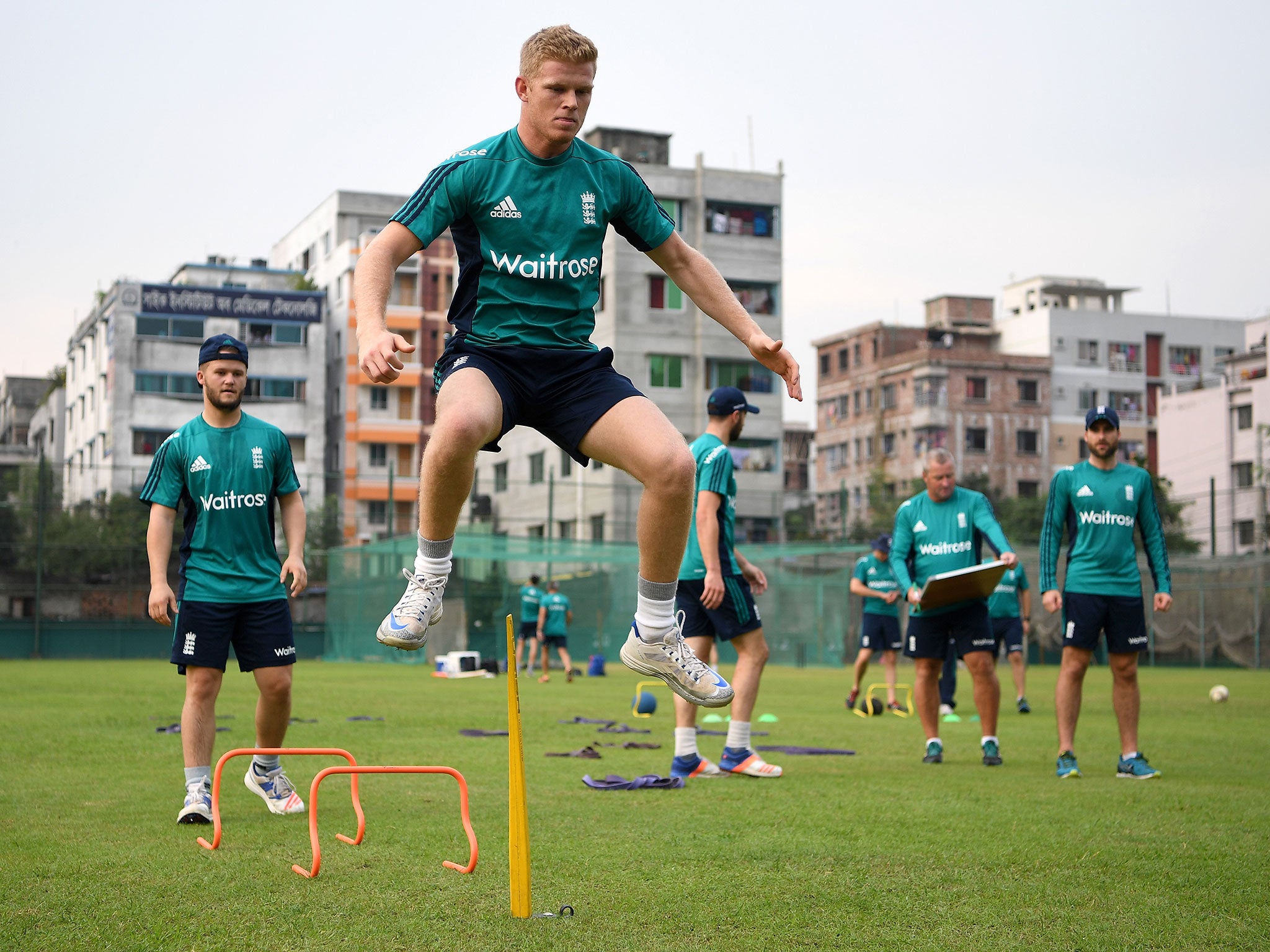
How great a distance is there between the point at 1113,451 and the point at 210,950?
7331 mm

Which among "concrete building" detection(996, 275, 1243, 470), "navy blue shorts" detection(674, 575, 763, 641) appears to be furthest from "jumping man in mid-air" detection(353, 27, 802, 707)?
"concrete building" detection(996, 275, 1243, 470)

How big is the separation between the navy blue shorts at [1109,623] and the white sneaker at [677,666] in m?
5.07

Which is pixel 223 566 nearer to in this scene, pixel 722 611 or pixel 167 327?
pixel 722 611

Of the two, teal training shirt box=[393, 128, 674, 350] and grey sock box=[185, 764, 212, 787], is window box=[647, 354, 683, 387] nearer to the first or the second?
grey sock box=[185, 764, 212, 787]

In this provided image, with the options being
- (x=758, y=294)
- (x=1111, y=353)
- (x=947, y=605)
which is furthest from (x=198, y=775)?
(x=1111, y=353)

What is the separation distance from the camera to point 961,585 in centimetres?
985

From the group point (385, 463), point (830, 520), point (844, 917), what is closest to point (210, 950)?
point (844, 917)

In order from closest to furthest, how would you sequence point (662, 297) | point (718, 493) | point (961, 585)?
1. point (718, 493)
2. point (961, 585)
3. point (662, 297)

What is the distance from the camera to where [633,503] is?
1892 inches

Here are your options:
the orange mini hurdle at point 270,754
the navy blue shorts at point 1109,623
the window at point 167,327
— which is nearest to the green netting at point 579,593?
the navy blue shorts at point 1109,623

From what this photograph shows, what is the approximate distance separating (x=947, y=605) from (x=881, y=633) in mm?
6381

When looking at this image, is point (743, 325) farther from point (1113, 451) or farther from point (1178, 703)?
point (1178, 703)

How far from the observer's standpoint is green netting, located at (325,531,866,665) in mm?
31766

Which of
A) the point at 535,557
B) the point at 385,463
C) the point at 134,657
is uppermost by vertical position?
the point at 385,463
